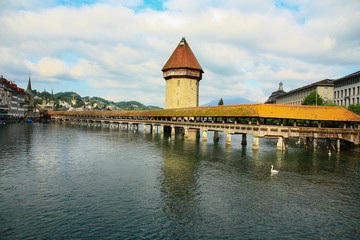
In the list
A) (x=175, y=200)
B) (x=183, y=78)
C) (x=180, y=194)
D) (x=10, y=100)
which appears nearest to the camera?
(x=175, y=200)

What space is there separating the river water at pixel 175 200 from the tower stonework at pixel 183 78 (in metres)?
44.6

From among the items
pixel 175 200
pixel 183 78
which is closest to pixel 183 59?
pixel 183 78

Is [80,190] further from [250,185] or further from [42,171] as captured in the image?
[250,185]

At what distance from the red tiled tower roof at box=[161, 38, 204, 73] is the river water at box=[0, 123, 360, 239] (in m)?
46.4

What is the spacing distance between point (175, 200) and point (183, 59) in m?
57.4

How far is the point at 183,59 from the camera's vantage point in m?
68.2

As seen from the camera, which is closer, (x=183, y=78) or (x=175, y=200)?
(x=175, y=200)

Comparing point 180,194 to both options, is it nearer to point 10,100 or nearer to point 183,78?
point 183,78

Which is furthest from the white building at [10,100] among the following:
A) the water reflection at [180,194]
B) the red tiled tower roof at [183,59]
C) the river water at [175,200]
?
the water reflection at [180,194]

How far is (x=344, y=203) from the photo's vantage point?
15000mm

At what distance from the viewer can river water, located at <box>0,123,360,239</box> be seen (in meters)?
11.3

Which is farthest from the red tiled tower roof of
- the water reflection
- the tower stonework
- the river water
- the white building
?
the white building

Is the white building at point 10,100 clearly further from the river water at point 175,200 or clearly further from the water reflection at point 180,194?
the water reflection at point 180,194

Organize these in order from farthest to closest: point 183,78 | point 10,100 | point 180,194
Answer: point 10,100, point 183,78, point 180,194
